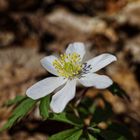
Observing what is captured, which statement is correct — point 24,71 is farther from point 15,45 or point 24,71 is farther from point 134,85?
point 134,85

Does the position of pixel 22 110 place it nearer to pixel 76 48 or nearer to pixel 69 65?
pixel 69 65

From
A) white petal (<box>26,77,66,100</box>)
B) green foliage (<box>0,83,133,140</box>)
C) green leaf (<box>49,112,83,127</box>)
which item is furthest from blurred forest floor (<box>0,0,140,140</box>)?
white petal (<box>26,77,66,100</box>)

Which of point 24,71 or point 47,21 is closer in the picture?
point 24,71

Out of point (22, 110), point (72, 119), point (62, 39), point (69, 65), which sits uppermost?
point (69, 65)

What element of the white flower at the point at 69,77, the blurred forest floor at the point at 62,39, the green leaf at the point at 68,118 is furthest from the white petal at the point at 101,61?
the blurred forest floor at the point at 62,39

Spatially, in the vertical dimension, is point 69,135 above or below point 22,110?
below

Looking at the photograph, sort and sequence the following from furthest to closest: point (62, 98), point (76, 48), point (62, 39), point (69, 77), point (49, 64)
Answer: point (62, 39) → point (76, 48) → point (49, 64) → point (69, 77) → point (62, 98)

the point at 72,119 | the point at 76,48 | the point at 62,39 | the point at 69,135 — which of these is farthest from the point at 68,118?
the point at 62,39

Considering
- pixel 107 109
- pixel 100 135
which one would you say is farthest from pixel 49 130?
pixel 100 135
